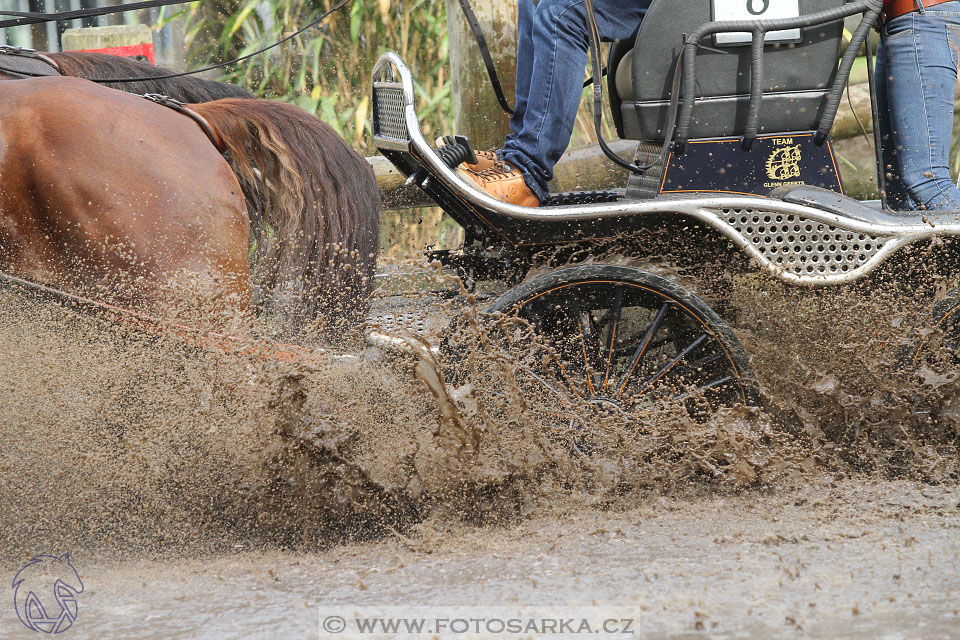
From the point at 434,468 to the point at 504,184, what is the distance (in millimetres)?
896

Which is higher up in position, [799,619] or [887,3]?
[887,3]

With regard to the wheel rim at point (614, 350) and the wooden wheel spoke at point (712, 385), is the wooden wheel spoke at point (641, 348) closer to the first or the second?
the wheel rim at point (614, 350)

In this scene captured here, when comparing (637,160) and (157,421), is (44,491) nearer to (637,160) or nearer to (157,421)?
(157,421)

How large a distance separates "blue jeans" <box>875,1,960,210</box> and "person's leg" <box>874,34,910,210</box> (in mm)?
44

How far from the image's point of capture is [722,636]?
175 cm

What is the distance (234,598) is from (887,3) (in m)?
2.54

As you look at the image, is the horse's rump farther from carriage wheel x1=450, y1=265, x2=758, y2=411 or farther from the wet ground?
carriage wheel x1=450, y1=265, x2=758, y2=411

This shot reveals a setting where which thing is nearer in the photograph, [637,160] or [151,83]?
[637,160]

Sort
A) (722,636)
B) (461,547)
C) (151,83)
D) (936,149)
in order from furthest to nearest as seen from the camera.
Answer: (151,83)
(936,149)
(461,547)
(722,636)

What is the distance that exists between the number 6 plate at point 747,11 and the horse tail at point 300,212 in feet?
4.21

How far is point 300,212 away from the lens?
9.43 feet

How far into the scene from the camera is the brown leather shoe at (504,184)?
8.63ft

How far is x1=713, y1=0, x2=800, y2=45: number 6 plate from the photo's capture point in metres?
2.45

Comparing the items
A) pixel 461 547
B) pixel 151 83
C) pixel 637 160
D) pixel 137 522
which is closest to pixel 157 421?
pixel 137 522
